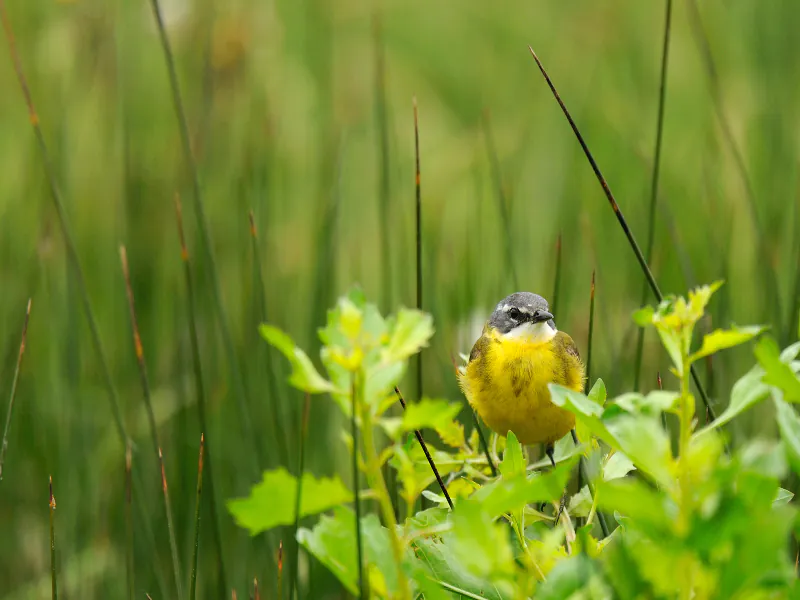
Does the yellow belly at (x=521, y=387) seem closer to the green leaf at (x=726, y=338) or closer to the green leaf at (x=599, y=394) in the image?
the green leaf at (x=599, y=394)

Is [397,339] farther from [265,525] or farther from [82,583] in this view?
[82,583]

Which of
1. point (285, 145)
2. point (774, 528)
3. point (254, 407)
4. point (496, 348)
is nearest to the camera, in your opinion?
point (774, 528)

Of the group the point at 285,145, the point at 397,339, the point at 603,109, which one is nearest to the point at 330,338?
the point at 397,339

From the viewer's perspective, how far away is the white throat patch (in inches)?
73.7

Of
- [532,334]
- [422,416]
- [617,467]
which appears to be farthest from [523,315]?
[422,416]

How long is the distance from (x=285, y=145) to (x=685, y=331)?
351cm

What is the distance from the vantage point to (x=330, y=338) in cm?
65

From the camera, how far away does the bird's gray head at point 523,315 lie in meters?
1.89

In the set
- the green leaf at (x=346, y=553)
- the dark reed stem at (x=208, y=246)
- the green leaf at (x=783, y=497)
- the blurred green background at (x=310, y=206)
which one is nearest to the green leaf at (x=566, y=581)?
the green leaf at (x=346, y=553)

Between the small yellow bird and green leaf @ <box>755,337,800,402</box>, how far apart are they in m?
0.74

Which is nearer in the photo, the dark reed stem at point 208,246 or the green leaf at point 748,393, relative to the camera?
the green leaf at point 748,393

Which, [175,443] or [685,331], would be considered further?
[175,443]

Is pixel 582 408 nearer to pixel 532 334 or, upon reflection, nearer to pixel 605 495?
pixel 605 495

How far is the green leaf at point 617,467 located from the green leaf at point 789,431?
21 cm
